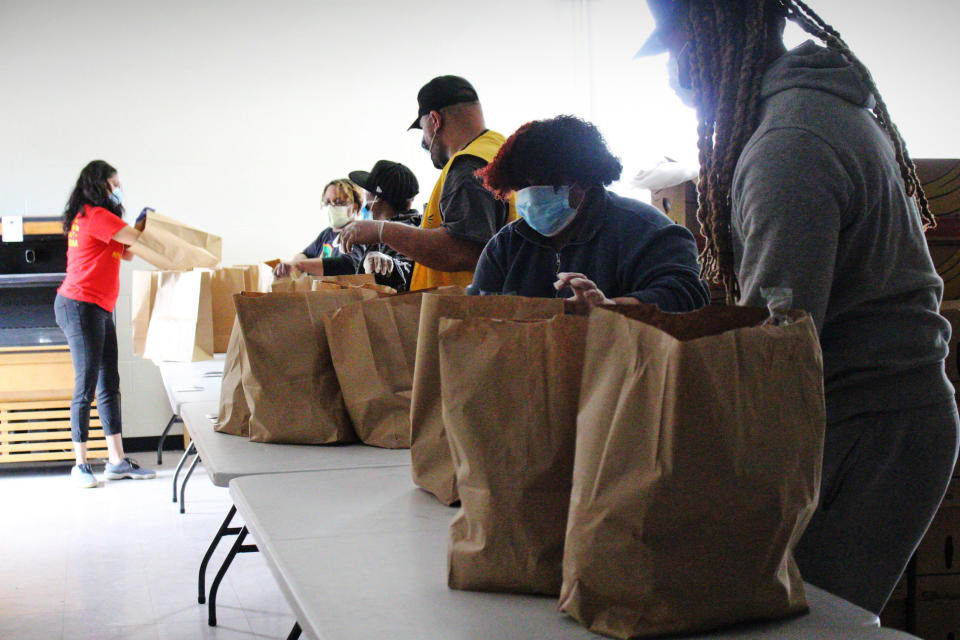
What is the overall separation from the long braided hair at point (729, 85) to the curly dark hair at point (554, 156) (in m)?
0.45

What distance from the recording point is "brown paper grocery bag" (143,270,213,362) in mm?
3451

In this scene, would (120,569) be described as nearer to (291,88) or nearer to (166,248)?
(166,248)

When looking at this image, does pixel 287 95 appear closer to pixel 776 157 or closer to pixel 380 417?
pixel 380 417

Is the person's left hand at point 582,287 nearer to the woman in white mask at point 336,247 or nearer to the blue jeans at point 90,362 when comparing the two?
the woman in white mask at point 336,247

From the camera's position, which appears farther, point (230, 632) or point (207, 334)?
point (207, 334)

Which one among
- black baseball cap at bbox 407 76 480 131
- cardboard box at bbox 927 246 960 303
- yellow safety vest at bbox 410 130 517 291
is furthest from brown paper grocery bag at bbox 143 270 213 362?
cardboard box at bbox 927 246 960 303

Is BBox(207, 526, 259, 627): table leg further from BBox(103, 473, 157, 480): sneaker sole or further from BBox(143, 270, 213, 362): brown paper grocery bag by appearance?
BBox(103, 473, 157, 480): sneaker sole

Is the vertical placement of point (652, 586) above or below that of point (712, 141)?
below

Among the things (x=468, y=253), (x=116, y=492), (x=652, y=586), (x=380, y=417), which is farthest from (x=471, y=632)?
(x=116, y=492)

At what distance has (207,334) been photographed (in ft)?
11.4

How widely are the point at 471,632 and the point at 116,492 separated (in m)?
3.79

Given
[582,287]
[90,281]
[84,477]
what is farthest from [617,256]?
[84,477]

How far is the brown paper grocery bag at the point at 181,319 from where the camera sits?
3.45 meters

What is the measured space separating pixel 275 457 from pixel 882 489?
0.94 m
